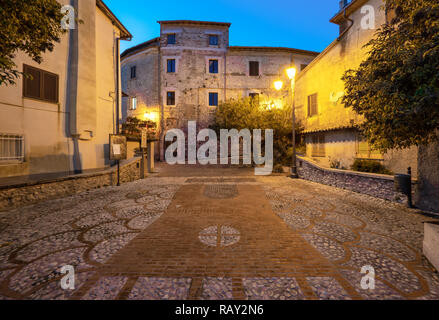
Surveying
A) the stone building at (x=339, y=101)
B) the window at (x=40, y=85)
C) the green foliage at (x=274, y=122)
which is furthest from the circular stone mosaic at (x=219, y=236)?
the green foliage at (x=274, y=122)

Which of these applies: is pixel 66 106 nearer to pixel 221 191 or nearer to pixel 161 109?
pixel 221 191

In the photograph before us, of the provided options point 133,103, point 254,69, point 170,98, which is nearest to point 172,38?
point 170,98

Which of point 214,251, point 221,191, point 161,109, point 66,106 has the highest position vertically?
point 161,109

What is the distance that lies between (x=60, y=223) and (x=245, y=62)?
23166 mm

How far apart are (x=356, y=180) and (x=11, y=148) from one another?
14784 millimetres

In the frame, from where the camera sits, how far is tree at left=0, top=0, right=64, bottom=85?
3.77 m

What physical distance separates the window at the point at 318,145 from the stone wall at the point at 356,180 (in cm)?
266

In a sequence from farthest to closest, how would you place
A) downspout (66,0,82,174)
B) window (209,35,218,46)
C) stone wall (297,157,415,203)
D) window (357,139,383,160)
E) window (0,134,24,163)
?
window (209,35,218,46)
downspout (66,0,82,174)
window (357,139,383,160)
window (0,134,24,163)
stone wall (297,157,415,203)

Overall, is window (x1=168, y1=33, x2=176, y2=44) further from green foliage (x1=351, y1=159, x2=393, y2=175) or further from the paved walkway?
green foliage (x1=351, y1=159, x2=393, y2=175)

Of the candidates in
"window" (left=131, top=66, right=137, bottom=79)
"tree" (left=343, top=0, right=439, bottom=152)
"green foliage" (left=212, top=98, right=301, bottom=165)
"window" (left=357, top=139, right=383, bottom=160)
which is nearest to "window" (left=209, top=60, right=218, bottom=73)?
"green foliage" (left=212, top=98, right=301, bottom=165)

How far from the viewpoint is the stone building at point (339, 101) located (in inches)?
373

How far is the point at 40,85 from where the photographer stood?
341 inches

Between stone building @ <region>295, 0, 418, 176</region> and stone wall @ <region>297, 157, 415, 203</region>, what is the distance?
1.40 meters

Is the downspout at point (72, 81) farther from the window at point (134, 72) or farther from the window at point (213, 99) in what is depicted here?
the window at point (134, 72)
